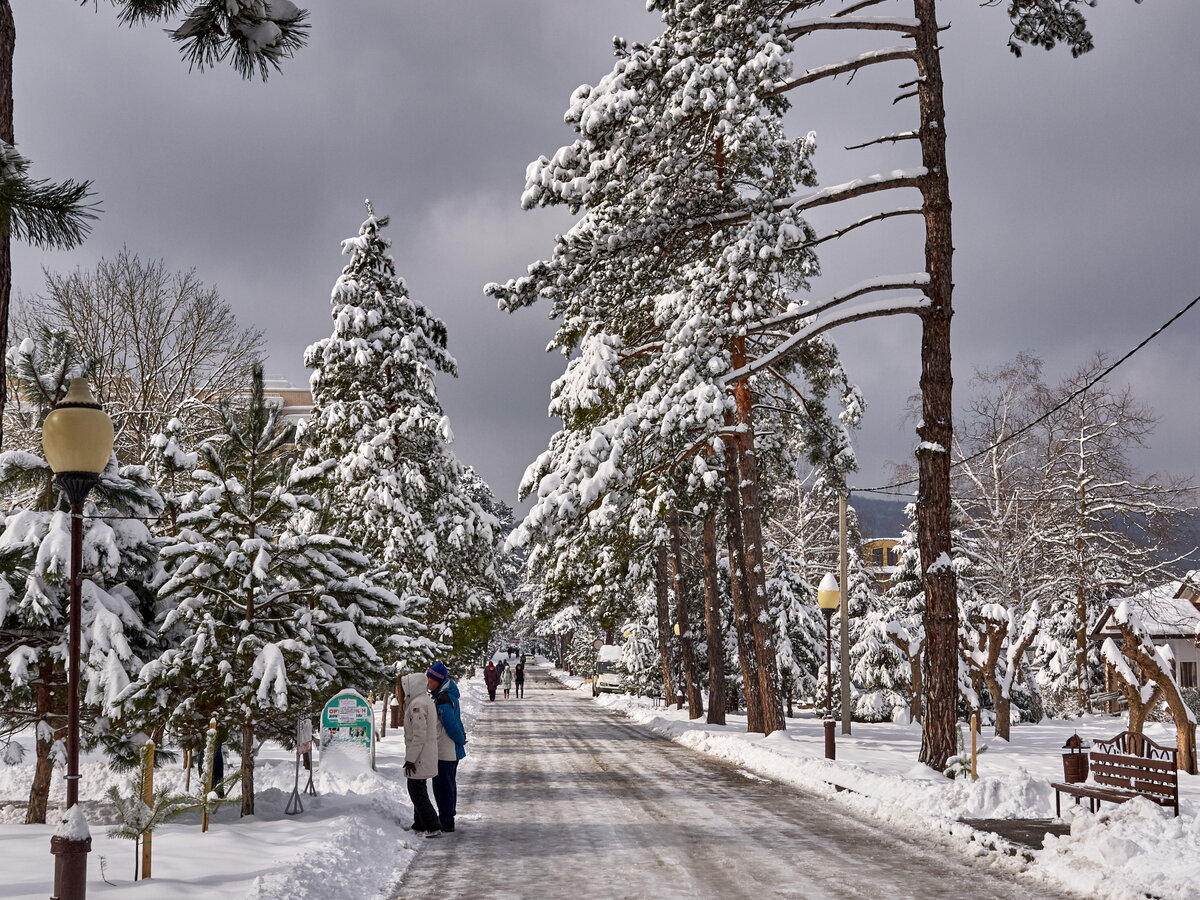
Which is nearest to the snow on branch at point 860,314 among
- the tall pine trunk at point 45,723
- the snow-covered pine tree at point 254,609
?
the snow-covered pine tree at point 254,609

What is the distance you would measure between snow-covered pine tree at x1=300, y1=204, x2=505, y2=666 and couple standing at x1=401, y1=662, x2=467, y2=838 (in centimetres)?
1504

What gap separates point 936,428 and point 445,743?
8217mm

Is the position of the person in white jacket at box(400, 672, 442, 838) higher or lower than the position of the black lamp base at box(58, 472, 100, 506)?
lower

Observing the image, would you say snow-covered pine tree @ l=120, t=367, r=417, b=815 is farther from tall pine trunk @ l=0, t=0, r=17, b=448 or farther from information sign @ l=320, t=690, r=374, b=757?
tall pine trunk @ l=0, t=0, r=17, b=448

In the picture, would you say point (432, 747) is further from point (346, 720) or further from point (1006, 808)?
point (1006, 808)

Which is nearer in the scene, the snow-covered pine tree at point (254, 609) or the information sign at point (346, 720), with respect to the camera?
the snow-covered pine tree at point (254, 609)

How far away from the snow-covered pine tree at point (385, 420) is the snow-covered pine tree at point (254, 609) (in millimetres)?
14843

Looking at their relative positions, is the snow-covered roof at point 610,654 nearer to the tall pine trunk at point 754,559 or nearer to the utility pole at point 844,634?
the utility pole at point 844,634

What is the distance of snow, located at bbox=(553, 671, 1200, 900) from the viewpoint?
Result: 866 cm

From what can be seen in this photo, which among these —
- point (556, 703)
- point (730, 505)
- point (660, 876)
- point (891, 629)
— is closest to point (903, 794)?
point (660, 876)

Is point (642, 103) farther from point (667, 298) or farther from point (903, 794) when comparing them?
point (903, 794)

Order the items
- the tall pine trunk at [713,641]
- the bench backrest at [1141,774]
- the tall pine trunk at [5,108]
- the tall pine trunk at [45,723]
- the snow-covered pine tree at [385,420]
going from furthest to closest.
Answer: the tall pine trunk at [713,641]
the snow-covered pine tree at [385,420]
the tall pine trunk at [45,723]
the bench backrest at [1141,774]
the tall pine trunk at [5,108]

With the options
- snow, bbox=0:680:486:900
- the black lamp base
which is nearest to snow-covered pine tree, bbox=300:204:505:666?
snow, bbox=0:680:486:900

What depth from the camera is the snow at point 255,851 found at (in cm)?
827
